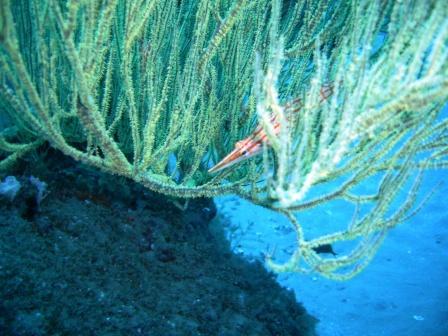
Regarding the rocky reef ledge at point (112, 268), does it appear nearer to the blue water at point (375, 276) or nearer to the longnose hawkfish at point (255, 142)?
the longnose hawkfish at point (255, 142)

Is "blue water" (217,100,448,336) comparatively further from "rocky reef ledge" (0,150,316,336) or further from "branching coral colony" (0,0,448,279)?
"branching coral colony" (0,0,448,279)

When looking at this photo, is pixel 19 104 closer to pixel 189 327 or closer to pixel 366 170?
pixel 366 170

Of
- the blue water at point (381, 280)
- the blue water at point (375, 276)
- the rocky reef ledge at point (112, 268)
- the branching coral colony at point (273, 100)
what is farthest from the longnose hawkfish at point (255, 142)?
the blue water at point (381, 280)

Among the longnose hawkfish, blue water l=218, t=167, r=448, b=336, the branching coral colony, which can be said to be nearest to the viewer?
the branching coral colony

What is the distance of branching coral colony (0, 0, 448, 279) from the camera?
4.73 feet

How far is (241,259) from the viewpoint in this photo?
4727 mm

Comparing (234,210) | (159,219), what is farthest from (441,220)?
(159,219)

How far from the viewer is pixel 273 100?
1.56 m

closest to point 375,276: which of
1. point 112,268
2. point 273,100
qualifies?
point 112,268

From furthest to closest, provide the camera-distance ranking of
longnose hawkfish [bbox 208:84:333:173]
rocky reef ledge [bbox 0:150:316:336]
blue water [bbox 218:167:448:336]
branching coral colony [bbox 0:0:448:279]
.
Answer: blue water [bbox 218:167:448:336]
rocky reef ledge [bbox 0:150:316:336]
longnose hawkfish [bbox 208:84:333:173]
branching coral colony [bbox 0:0:448:279]

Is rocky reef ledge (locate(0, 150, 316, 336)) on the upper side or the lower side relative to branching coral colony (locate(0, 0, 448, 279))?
lower

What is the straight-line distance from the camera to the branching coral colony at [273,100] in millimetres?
1440

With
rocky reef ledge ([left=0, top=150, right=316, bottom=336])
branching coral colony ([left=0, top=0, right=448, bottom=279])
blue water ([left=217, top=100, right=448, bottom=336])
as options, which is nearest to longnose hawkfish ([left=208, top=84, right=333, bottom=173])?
branching coral colony ([left=0, top=0, right=448, bottom=279])

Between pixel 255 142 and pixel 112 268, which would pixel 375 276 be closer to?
pixel 112 268
